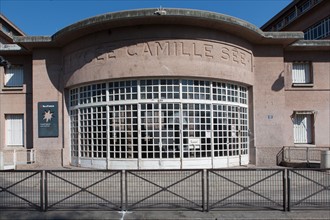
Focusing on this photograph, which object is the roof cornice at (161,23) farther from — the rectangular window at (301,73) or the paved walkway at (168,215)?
the paved walkway at (168,215)

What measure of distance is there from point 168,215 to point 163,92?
741 cm

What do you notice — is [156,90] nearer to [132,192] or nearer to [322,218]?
[132,192]

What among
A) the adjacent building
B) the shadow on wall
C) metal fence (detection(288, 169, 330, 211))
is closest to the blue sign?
the adjacent building

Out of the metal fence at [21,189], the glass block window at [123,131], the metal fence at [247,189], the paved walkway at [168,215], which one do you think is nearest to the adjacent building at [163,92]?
the glass block window at [123,131]

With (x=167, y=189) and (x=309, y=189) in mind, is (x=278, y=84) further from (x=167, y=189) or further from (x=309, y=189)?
(x=167, y=189)

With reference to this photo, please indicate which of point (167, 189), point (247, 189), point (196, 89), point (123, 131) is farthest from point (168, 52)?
point (247, 189)

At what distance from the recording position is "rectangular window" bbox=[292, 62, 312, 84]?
1708cm

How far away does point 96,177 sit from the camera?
299 inches

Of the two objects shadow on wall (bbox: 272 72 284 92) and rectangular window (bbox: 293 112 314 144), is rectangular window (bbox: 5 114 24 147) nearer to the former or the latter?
shadow on wall (bbox: 272 72 284 92)

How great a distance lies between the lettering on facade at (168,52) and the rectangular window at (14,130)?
Result: 4.98 metres

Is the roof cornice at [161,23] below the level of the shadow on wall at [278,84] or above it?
above

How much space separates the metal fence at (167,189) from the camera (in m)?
7.43

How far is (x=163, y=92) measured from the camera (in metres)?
13.7

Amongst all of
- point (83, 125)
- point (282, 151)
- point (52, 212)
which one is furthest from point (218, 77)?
point (52, 212)
